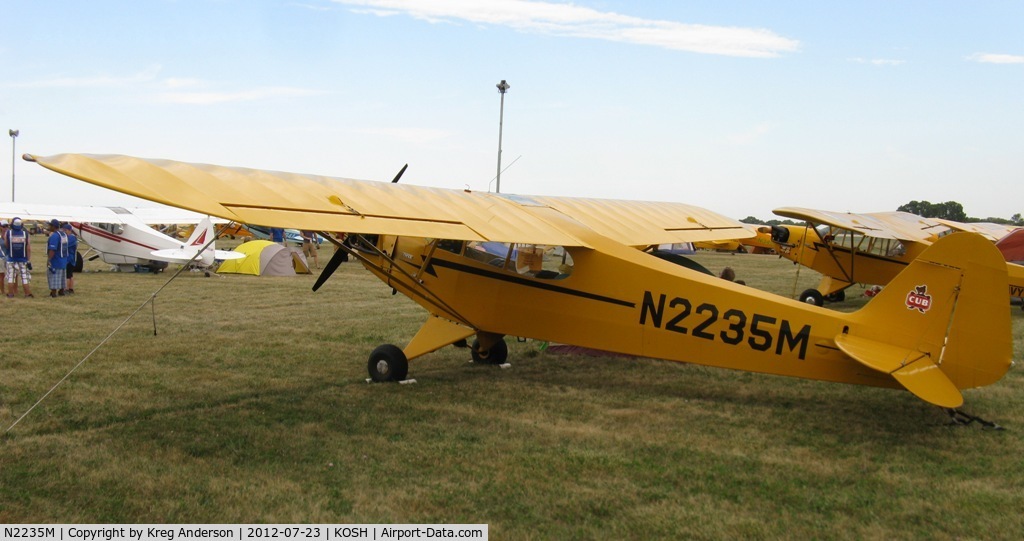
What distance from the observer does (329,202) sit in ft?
20.0

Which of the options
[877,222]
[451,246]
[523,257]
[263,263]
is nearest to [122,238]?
[263,263]

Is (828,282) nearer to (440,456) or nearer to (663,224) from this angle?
(663,224)

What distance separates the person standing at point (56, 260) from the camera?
44.0ft

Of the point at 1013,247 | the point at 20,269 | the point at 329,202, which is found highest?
the point at 1013,247

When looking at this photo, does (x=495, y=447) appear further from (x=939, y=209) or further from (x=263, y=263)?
(x=939, y=209)

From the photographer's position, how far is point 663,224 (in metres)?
9.99

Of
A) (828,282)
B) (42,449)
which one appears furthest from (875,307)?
(828,282)

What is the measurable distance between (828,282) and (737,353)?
1050cm

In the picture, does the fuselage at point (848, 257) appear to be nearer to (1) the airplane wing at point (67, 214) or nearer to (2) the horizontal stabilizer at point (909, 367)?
(2) the horizontal stabilizer at point (909, 367)

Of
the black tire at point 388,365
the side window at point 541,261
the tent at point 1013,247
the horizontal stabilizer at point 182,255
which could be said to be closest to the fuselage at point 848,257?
the tent at point 1013,247

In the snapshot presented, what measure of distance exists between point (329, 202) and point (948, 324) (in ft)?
15.9

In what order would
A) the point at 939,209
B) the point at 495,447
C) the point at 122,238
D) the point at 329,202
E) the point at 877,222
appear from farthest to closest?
the point at 939,209 < the point at 122,238 < the point at 877,222 < the point at 329,202 < the point at 495,447

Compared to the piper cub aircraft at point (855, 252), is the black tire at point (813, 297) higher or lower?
lower

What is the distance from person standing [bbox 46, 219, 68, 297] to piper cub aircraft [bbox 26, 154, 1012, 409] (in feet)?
27.3
